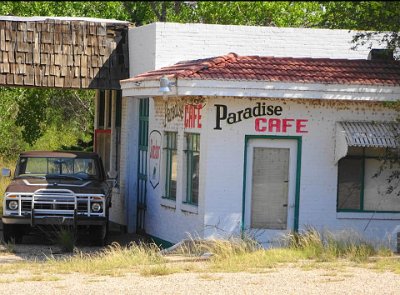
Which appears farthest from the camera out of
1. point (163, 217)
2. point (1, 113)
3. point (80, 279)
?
point (1, 113)

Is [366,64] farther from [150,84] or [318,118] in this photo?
[150,84]

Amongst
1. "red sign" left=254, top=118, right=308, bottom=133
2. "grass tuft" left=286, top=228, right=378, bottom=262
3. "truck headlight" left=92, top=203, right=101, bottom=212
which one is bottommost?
"grass tuft" left=286, top=228, right=378, bottom=262

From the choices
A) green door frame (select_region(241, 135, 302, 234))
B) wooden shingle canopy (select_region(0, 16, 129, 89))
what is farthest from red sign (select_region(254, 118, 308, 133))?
wooden shingle canopy (select_region(0, 16, 129, 89))

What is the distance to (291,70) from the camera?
742 inches

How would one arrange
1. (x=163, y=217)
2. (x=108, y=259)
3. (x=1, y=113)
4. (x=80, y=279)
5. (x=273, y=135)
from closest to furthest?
(x=80, y=279)
(x=108, y=259)
(x=273, y=135)
(x=163, y=217)
(x=1, y=113)

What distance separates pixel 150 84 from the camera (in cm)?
1969

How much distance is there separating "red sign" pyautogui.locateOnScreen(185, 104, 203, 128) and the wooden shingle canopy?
4.83 metres

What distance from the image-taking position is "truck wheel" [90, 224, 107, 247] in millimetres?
20609

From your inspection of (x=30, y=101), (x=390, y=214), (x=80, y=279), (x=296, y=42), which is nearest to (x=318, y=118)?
(x=390, y=214)

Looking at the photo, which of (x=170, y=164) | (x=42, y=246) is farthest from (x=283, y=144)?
(x=42, y=246)

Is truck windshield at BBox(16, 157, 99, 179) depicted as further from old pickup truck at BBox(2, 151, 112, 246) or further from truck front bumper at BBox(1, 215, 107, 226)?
truck front bumper at BBox(1, 215, 107, 226)

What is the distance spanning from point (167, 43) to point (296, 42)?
2.89m

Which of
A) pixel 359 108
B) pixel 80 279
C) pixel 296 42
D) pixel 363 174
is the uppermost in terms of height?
pixel 296 42

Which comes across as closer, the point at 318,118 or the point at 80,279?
the point at 80,279
